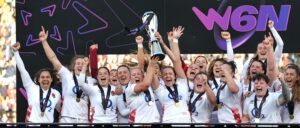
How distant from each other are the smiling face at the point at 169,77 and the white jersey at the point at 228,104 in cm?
59

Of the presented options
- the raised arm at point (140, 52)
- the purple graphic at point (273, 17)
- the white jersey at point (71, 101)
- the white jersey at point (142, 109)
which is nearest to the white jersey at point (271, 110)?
the white jersey at point (142, 109)

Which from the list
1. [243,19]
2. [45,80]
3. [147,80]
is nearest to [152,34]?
[147,80]

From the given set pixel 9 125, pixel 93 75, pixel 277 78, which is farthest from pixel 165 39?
pixel 9 125

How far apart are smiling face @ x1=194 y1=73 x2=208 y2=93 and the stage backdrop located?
2032mm

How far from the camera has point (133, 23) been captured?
10.8 m

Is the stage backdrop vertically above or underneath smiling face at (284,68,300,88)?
above

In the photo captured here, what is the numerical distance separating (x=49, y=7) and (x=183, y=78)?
3368 millimetres

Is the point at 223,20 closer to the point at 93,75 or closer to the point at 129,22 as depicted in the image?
the point at 129,22

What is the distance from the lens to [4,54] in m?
11.0

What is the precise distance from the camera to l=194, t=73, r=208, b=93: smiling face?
8.38 metres

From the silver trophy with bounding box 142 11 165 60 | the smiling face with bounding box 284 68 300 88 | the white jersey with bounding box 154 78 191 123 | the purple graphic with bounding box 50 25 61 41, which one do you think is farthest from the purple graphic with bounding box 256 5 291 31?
the purple graphic with bounding box 50 25 61 41

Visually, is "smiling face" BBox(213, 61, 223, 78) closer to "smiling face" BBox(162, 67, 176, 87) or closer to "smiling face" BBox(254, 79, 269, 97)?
"smiling face" BBox(162, 67, 176, 87)

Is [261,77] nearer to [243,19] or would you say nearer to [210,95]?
[210,95]

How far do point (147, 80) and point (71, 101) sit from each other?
127 centimetres
